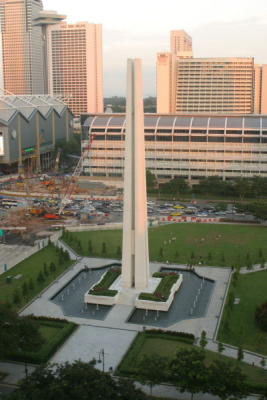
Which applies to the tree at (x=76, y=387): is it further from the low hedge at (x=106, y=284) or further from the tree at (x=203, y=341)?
the low hedge at (x=106, y=284)

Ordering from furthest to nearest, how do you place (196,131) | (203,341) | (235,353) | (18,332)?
(196,131) < (235,353) < (203,341) < (18,332)

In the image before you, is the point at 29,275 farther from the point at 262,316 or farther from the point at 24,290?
the point at 262,316

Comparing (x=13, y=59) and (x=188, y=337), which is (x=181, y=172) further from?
(x=13, y=59)

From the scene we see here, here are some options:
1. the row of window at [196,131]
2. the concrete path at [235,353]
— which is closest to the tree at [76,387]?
the concrete path at [235,353]

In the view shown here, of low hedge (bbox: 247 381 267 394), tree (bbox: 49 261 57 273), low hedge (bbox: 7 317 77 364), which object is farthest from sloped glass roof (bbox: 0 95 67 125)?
low hedge (bbox: 247 381 267 394)

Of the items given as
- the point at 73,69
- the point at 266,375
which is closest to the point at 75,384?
the point at 266,375

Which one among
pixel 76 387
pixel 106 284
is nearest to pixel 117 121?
pixel 106 284
